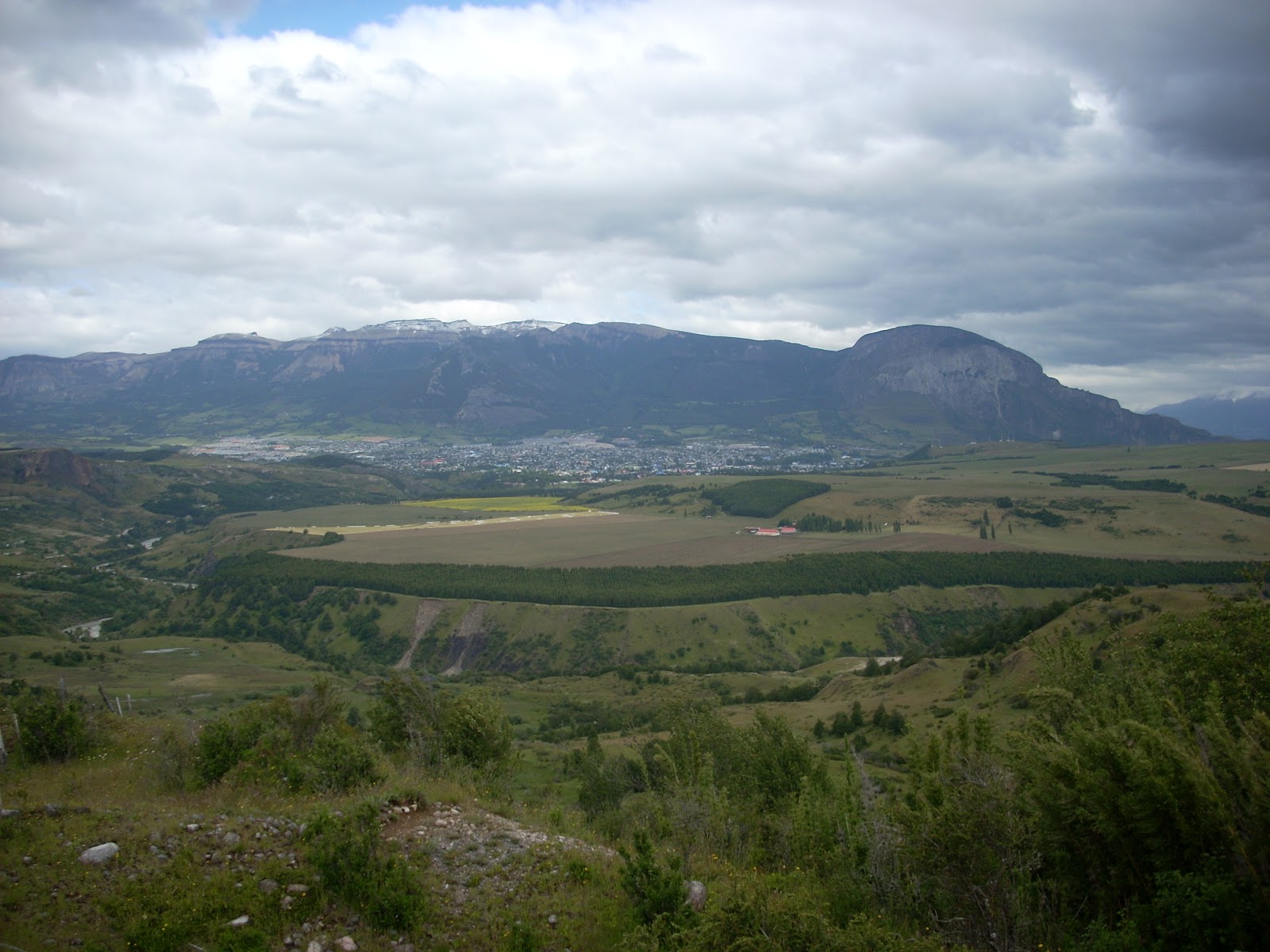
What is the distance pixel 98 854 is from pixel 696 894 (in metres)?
12.5

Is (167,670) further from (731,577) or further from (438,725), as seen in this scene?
(731,577)

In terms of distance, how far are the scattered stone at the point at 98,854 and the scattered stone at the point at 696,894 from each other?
1208cm

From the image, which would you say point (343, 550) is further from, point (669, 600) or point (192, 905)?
point (192, 905)

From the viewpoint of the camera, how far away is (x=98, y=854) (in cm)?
1616

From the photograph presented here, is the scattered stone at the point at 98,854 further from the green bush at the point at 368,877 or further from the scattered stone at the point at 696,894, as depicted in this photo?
the scattered stone at the point at 696,894

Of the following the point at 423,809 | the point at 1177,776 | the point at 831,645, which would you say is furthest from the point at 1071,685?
the point at 831,645

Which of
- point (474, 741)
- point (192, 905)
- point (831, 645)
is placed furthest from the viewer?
point (831, 645)

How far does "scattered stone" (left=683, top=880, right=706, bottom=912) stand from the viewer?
50.7ft

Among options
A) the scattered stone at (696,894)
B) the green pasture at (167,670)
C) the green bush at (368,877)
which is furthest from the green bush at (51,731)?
the green pasture at (167,670)

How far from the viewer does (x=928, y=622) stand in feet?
395

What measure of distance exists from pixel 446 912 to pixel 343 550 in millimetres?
157261

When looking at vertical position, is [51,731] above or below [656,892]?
below

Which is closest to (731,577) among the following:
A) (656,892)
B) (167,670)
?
(167,670)

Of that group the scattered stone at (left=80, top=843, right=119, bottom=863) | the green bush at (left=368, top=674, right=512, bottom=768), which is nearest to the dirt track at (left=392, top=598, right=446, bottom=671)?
the green bush at (left=368, top=674, right=512, bottom=768)
